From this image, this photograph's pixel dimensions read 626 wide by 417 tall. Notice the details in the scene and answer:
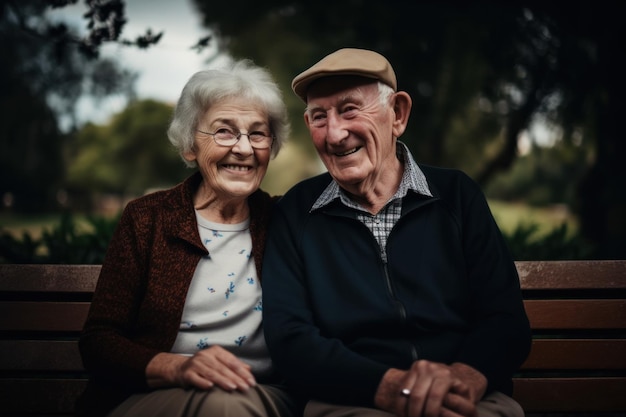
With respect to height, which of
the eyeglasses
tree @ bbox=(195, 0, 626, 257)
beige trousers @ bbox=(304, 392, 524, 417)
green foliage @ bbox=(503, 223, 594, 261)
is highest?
tree @ bbox=(195, 0, 626, 257)

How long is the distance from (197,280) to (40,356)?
916 millimetres

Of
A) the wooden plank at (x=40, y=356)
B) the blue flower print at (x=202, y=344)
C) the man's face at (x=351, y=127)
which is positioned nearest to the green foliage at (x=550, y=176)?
the man's face at (x=351, y=127)

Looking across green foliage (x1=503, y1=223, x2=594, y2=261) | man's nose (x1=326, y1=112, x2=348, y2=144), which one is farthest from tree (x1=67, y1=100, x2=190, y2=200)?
man's nose (x1=326, y1=112, x2=348, y2=144)

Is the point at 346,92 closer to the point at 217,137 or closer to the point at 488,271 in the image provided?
the point at 217,137

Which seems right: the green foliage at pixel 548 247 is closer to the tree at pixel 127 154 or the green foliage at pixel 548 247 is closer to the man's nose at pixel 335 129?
the man's nose at pixel 335 129

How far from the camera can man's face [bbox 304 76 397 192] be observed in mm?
2363

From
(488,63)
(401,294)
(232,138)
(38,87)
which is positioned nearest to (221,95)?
(232,138)

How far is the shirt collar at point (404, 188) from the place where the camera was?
2.43 metres

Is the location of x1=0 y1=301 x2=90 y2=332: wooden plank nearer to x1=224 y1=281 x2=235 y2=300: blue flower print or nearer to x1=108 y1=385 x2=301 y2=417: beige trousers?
x1=108 y1=385 x2=301 y2=417: beige trousers

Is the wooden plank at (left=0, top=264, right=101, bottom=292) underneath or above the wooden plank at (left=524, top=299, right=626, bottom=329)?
above

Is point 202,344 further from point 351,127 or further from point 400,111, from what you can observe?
point 400,111

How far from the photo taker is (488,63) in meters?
7.75

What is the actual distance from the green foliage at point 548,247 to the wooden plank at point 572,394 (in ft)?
3.99

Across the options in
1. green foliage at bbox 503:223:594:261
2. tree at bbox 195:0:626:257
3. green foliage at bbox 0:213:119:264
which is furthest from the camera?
tree at bbox 195:0:626:257
